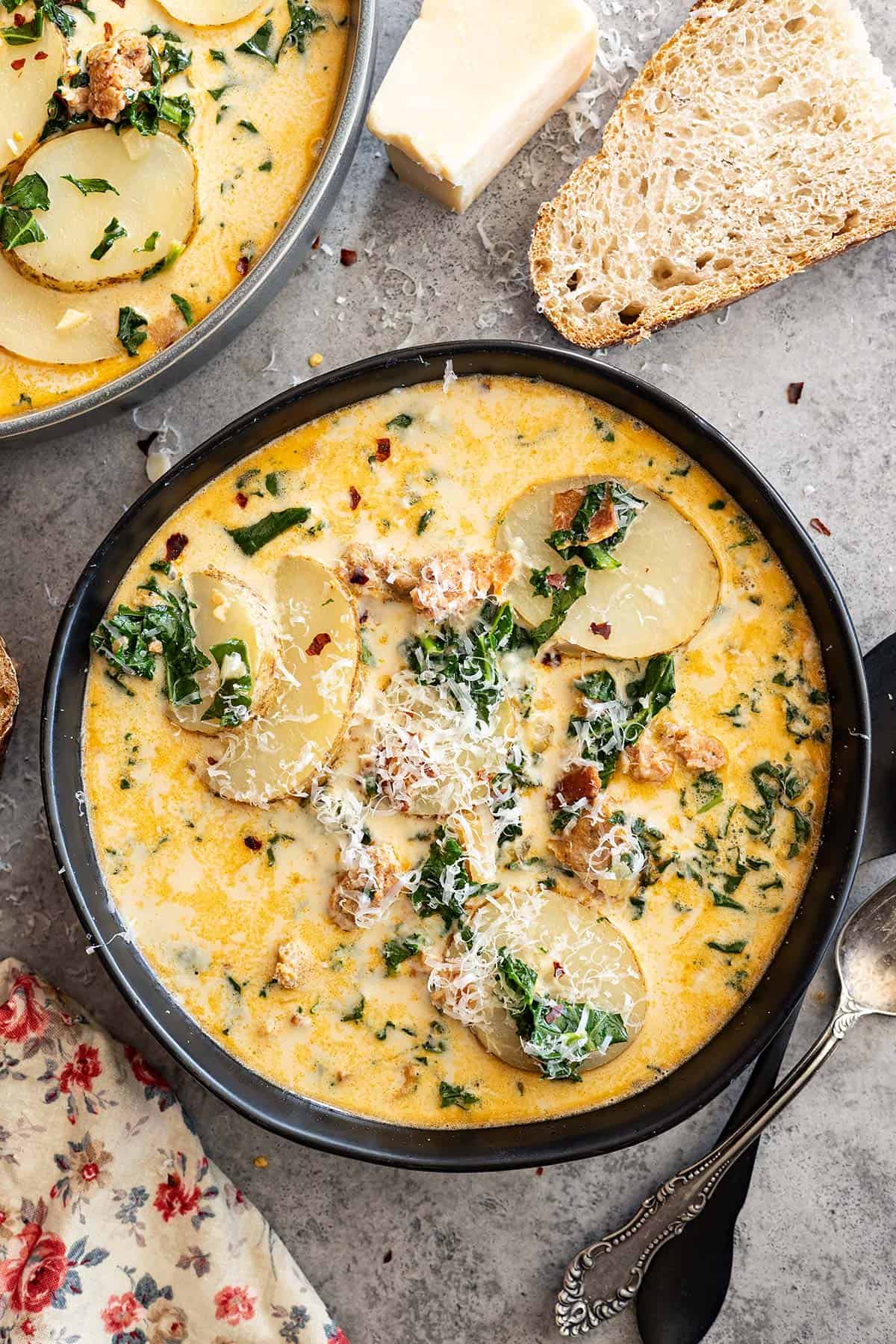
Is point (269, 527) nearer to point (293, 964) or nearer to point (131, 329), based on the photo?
point (131, 329)

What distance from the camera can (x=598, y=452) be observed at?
8.39 feet

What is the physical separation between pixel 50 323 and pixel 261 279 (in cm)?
57

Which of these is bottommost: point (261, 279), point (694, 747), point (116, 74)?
point (694, 747)

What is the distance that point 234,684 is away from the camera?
2.44 metres

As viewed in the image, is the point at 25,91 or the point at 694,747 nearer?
the point at 694,747

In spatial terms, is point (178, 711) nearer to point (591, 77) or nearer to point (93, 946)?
point (93, 946)

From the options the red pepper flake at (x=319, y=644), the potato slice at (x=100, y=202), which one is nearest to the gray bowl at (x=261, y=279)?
the potato slice at (x=100, y=202)

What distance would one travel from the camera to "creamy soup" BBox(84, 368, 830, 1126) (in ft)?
8.08

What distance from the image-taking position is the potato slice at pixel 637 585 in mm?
2467

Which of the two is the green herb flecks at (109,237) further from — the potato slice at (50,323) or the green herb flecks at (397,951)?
the green herb flecks at (397,951)

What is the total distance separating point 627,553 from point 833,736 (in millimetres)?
694

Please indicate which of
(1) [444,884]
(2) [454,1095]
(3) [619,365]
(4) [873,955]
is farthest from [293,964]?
(3) [619,365]

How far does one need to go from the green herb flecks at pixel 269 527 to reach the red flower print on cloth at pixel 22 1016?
1.38m

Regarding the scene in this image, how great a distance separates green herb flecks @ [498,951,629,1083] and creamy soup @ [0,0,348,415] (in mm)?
1858
